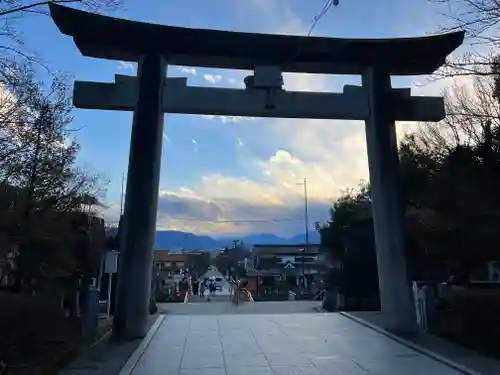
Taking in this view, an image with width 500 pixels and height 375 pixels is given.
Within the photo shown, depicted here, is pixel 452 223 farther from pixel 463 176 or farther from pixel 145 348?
pixel 145 348

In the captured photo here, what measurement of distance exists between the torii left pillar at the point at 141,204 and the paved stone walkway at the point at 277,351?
2.38ft

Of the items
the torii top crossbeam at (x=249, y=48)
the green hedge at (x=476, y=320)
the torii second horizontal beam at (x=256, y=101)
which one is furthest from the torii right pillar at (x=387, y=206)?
the green hedge at (x=476, y=320)

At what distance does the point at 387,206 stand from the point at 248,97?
3.69m

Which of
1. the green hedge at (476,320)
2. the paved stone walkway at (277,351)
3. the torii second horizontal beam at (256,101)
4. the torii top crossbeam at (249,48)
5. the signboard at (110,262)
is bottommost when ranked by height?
the paved stone walkway at (277,351)

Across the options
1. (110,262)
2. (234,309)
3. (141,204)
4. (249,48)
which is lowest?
(234,309)

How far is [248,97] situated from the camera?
1136 cm

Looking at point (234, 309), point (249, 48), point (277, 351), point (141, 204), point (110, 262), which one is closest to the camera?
point (277, 351)

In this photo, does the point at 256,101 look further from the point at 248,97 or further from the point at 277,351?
the point at 277,351

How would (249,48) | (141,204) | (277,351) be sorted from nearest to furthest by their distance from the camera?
1. (277,351)
2. (141,204)
3. (249,48)

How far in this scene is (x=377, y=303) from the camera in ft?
56.9

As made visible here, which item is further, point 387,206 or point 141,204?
point 387,206

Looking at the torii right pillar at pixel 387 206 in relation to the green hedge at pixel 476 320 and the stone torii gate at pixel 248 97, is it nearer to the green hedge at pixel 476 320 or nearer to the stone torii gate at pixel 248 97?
the stone torii gate at pixel 248 97

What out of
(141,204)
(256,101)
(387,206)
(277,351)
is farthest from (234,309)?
(277,351)

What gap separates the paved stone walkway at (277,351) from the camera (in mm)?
7410
